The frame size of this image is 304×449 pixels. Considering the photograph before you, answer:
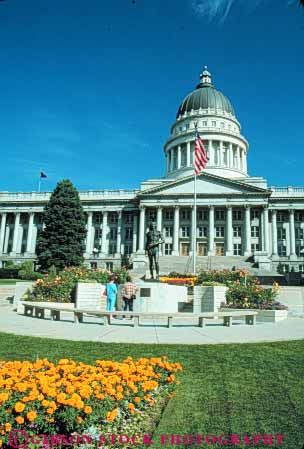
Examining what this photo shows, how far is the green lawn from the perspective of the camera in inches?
220

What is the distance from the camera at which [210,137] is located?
87.6 meters

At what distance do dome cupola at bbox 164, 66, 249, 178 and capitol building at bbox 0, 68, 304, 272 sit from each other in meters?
1.12

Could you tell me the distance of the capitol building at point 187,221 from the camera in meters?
66.8

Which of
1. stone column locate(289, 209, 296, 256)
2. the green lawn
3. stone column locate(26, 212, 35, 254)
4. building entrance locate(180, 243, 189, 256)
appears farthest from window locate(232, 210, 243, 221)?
the green lawn

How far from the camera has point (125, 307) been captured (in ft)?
62.2

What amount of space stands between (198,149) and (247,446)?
43420 millimetres

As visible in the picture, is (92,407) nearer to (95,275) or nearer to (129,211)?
(95,275)

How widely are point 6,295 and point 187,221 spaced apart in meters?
46.3

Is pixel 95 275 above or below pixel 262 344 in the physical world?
above

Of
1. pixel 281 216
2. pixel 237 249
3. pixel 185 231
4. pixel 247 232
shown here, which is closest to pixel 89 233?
pixel 185 231

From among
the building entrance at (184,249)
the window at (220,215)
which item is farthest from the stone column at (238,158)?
the building entrance at (184,249)

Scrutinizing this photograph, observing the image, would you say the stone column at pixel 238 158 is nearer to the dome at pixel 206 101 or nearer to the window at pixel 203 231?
the dome at pixel 206 101

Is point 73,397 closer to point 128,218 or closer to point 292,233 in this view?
point 292,233

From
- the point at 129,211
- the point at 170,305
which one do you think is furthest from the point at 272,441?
the point at 129,211
